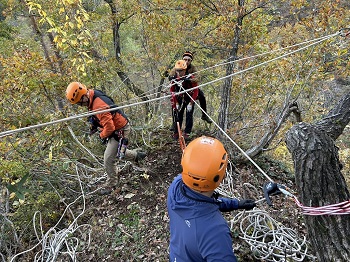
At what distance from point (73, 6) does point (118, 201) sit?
12.3 ft

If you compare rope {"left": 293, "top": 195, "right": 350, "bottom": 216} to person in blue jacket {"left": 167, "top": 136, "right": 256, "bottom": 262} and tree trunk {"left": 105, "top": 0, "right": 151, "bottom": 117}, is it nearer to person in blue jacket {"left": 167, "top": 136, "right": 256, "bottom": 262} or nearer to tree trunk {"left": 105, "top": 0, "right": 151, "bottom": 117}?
person in blue jacket {"left": 167, "top": 136, "right": 256, "bottom": 262}

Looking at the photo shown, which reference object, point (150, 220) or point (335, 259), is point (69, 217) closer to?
point (150, 220)

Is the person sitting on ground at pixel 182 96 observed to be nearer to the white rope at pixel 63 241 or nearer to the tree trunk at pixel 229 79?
the tree trunk at pixel 229 79

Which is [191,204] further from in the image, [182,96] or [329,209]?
[182,96]

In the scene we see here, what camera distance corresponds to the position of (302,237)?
401cm

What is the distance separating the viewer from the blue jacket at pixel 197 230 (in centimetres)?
188

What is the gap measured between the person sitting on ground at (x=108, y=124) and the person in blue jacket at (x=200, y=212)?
2.51 metres

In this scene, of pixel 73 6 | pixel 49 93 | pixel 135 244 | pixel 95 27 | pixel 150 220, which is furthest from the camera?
pixel 95 27

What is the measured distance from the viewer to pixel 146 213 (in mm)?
4965

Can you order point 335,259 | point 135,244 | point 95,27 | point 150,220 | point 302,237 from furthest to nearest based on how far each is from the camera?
point 95,27, point 150,220, point 135,244, point 302,237, point 335,259

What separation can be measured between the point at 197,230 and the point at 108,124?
3046mm

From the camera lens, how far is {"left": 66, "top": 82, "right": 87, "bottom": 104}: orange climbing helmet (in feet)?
14.4

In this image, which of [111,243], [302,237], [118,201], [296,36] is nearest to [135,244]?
[111,243]

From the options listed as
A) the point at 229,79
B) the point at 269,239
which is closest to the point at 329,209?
the point at 269,239
